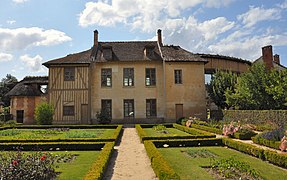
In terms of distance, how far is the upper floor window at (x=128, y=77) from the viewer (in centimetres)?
2555

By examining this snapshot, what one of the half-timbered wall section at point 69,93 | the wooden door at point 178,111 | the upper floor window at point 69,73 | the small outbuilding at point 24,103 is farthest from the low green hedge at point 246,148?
the small outbuilding at point 24,103

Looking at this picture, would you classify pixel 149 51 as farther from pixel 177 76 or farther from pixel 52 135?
pixel 52 135

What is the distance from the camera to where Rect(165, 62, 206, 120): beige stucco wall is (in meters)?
25.2

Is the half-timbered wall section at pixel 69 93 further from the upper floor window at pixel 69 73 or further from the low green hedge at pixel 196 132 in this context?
the low green hedge at pixel 196 132

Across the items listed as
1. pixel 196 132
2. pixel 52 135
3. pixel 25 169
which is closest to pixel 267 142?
pixel 196 132

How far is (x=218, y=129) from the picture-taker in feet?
52.9

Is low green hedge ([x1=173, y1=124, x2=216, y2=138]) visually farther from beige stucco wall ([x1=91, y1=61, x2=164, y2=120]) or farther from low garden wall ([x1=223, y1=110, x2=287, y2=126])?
beige stucco wall ([x1=91, y1=61, x2=164, y2=120])

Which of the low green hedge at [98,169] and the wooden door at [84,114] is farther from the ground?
the wooden door at [84,114]

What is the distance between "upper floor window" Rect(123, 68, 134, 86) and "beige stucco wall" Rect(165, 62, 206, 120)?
3475 mm

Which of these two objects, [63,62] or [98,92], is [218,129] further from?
[63,62]

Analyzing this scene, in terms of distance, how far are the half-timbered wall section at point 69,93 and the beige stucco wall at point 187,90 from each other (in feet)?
26.8

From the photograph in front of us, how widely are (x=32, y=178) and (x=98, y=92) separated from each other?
1985 centimetres

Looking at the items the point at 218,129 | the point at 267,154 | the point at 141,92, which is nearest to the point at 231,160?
the point at 267,154

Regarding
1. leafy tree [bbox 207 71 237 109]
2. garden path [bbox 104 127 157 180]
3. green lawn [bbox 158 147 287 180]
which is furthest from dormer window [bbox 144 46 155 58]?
green lawn [bbox 158 147 287 180]
